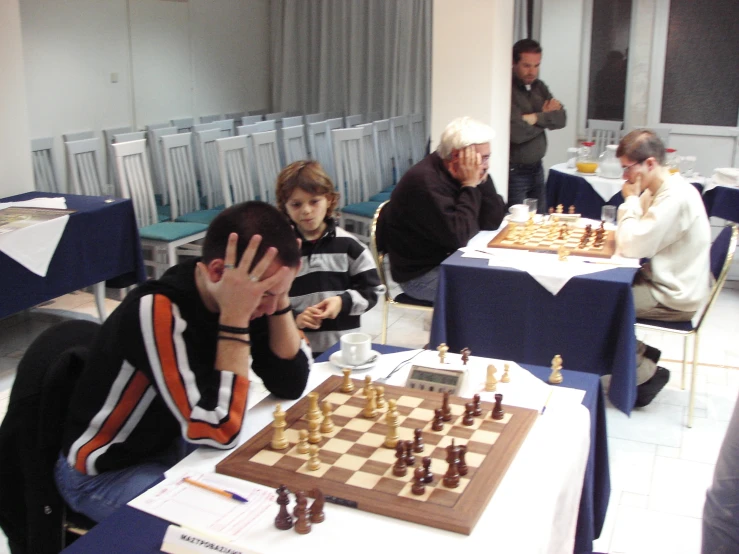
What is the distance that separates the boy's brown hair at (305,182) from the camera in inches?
96.9

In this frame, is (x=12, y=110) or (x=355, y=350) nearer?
(x=355, y=350)

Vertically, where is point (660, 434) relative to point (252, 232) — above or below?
below

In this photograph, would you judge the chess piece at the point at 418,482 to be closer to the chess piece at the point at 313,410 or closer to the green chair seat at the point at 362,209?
the chess piece at the point at 313,410

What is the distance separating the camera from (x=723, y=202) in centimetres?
471

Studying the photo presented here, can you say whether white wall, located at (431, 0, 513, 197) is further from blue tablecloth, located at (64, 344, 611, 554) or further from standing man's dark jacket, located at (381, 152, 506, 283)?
blue tablecloth, located at (64, 344, 611, 554)

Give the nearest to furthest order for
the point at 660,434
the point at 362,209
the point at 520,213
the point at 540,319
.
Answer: the point at 540,319 → the point at 660,434 → the point at 520,213 → the point at 362,209

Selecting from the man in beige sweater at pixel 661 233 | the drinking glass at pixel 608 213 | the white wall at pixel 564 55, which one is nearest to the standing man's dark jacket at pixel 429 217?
the drinking glass at pixel 608 213

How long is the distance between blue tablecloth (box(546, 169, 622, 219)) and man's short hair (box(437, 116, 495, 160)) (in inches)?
69.6

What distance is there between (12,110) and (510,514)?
3.87 metres

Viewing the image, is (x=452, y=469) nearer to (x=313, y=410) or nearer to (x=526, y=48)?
(x=313, y=410)

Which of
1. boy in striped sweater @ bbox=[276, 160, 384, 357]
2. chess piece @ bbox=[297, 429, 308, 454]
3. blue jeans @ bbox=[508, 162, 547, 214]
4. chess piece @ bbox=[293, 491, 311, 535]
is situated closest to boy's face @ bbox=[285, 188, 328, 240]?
boy in striped sweater @ bbox=[276, 160, 384, 357]

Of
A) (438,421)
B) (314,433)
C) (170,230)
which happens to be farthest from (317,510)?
(170,230)

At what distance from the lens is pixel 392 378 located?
6.07 feet

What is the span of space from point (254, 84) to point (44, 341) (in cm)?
676
